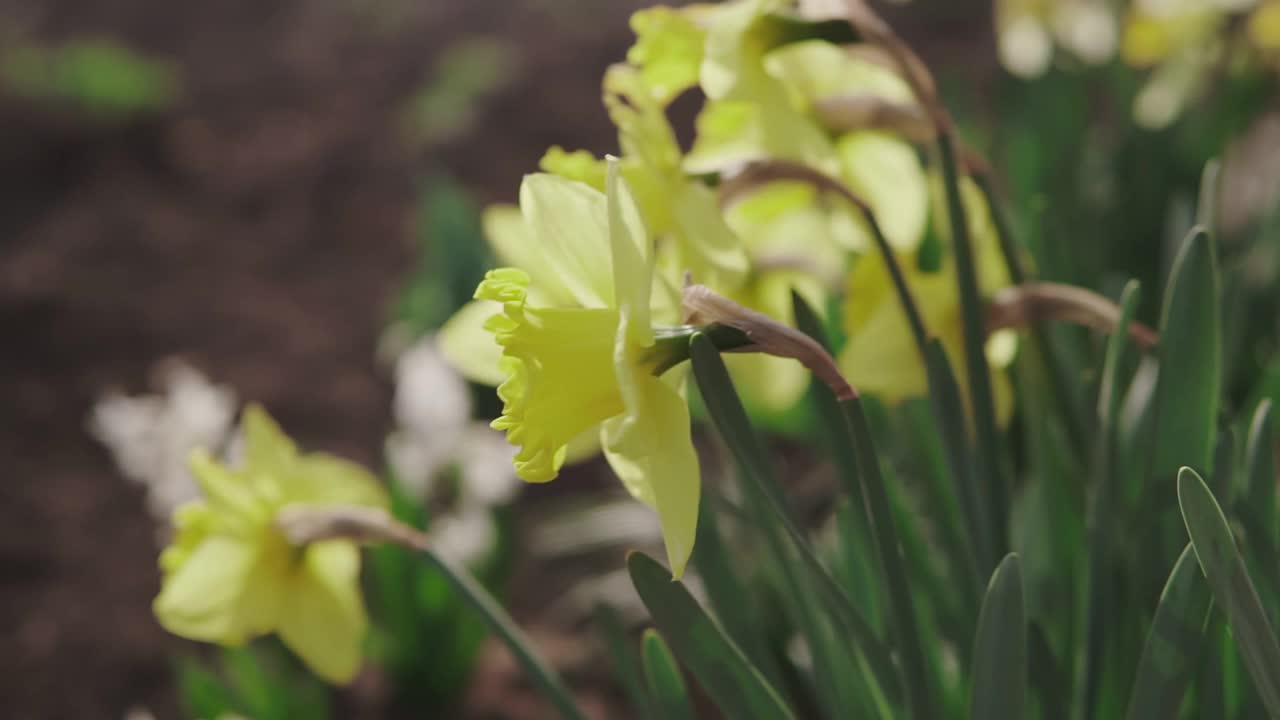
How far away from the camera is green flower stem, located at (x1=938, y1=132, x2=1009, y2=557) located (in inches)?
29.2

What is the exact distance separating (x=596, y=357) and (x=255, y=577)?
15.0 inches

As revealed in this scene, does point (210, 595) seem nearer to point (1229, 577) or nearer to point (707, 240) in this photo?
point (707, 240)

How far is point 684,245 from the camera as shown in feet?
2.30

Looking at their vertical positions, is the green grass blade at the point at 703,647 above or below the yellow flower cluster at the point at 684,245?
below

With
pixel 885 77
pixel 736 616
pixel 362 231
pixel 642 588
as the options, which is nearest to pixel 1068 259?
pixel 885 77

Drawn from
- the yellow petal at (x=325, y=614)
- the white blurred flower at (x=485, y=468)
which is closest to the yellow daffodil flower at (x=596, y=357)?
the yellow petal at (x=325, y=614)

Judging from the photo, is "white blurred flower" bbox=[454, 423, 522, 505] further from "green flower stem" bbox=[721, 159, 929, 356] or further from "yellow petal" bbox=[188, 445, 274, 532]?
"green flower stem" bbox=[721, 159, 929, 356]

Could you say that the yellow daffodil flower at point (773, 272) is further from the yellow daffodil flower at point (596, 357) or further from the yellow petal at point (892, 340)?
the yellow daffodil flower at point (596, 357)

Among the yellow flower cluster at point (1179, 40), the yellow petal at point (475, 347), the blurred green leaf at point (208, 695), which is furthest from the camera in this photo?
the yellow flower cluster at point (1179, 40)

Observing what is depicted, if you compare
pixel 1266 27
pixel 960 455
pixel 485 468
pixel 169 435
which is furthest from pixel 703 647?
pixel 1266 27

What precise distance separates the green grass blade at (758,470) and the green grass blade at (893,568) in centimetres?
2

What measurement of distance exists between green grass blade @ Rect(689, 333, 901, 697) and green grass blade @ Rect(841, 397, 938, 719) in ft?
0.06

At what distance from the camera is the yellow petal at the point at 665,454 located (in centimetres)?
53

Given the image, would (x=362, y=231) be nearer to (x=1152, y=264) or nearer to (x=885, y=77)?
(x=1152, y=264)
